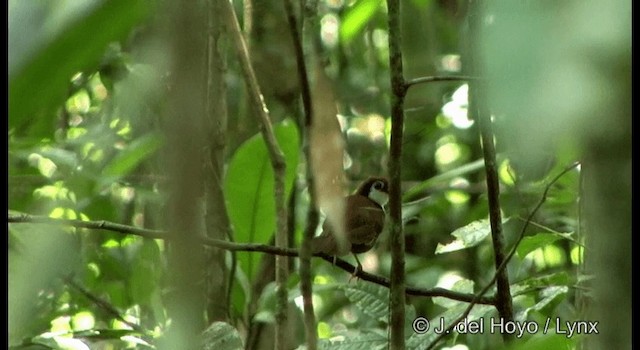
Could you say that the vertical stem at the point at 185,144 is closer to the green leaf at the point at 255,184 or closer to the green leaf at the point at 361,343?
the green leaf at the point at 361,343

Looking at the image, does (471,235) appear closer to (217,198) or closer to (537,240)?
(537,240)

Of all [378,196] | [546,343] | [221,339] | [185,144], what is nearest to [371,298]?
[221,339]

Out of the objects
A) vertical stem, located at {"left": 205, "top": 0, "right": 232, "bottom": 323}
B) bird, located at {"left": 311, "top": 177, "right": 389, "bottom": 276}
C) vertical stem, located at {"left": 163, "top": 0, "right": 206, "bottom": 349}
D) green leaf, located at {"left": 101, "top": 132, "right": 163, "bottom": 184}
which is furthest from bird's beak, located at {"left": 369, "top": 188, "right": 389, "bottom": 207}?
vertical stem, located at {"left": 163, "top": 0, "right": 206, "bottom": 349}

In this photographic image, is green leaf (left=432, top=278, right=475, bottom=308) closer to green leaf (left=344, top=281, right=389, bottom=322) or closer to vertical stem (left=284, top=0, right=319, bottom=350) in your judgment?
green leaf (left=344, top=281, right=389, bottom=322)

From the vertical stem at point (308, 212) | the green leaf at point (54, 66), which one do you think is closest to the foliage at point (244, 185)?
the green leaf at point (54, 66)

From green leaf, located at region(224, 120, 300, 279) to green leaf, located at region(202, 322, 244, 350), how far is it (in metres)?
0.49

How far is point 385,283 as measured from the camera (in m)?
1.42

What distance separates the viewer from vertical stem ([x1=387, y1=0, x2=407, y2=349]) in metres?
1.03

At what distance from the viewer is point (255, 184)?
173 centimetres

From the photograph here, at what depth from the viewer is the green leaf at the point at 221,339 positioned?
47.7 inches

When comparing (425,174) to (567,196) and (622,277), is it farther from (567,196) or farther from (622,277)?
(622,277)

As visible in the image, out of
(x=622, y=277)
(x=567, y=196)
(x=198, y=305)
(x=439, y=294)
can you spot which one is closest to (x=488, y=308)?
(x=439, y=294)

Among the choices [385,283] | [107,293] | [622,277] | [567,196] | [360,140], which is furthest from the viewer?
[360,140]

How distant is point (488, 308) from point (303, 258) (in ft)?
2.14
